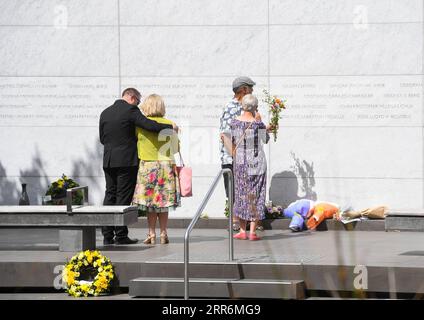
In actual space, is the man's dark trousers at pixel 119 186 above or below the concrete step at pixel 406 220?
above

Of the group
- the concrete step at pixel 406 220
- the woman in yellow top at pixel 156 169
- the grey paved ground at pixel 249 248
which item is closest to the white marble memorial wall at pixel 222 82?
the grey paved ground at pixel 249 248

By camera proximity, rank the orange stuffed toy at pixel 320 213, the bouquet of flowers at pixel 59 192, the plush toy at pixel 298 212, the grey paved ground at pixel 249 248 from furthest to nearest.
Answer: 1. the bouquet of flowers at pixel 59 192
2. the orange stuffed toy at pixel 320 213
3. the plush toy at pixel 298 212
4. the grey paved ground at pixel 249 248

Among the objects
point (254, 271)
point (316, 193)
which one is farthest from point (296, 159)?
point (254, 271)

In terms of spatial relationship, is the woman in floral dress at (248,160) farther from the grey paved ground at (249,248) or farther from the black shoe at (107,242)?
the black shoe at (107,242)

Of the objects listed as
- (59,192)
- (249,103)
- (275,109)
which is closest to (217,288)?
(249,103)

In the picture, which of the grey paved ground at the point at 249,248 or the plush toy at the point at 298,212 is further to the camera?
the plush toy at the point at 298,212

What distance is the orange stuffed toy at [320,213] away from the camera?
40.3ft

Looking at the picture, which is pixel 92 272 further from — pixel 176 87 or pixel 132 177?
pixel 176 87

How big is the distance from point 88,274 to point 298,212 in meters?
4.40

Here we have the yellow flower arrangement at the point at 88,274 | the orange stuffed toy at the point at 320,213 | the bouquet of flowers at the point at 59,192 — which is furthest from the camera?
the bouquet of flowers at the point at 59,192

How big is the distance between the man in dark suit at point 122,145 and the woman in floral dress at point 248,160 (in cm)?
88

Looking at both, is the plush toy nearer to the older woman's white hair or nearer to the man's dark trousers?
the older woman's white hair

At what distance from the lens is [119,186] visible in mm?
10242

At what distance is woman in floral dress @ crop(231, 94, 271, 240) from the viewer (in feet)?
34.7
